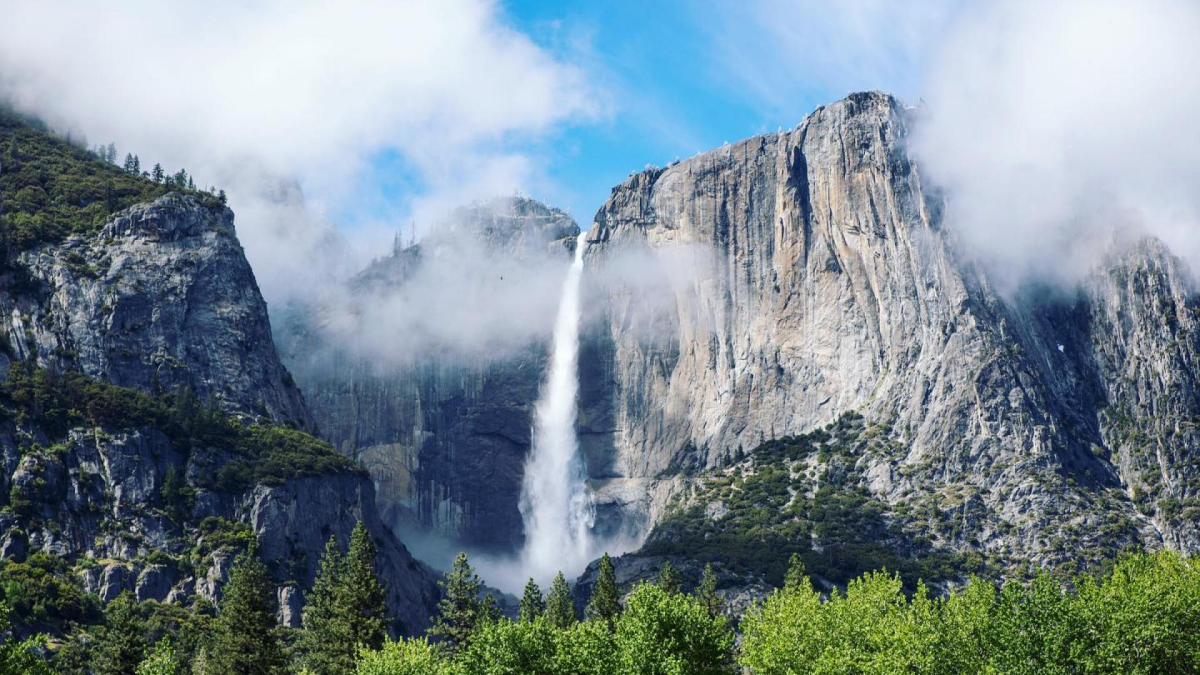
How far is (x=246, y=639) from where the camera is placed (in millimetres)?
98812

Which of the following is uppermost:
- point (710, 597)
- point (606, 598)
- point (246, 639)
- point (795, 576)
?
point (795, 576)

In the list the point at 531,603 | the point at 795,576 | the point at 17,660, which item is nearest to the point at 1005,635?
the point at 795,576

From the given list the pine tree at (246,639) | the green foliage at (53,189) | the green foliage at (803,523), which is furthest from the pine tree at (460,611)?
the green foliage at (53,189)

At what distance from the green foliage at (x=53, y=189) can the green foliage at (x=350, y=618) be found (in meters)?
77.6

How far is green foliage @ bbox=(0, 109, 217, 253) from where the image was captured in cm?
16550

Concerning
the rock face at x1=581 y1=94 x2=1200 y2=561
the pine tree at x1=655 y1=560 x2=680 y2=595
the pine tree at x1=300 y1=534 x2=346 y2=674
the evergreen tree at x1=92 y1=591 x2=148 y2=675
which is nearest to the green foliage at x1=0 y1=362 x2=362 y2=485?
the pine tree at x1=300 y1=534 x2=346 y2=674

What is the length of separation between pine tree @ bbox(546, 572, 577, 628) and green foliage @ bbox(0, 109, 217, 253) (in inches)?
3144

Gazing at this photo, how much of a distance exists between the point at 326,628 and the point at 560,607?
26.3 meters

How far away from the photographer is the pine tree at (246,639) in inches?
3868

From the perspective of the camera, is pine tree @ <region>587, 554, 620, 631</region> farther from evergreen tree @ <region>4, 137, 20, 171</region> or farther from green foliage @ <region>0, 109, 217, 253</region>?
evergreen tree @ <region>4, 137, 20, 171</region>

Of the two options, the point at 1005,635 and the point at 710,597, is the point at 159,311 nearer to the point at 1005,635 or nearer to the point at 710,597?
the point at 710,597

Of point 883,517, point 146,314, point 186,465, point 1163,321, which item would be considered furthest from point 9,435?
point 1163,321

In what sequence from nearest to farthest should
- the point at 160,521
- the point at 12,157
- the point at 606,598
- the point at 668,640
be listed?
the point at 668,640
the point at 606,598
the point at 160,521
the point at 12,157

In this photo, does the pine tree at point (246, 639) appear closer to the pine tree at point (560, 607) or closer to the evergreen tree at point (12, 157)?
the pine tree at point (560, 607)
